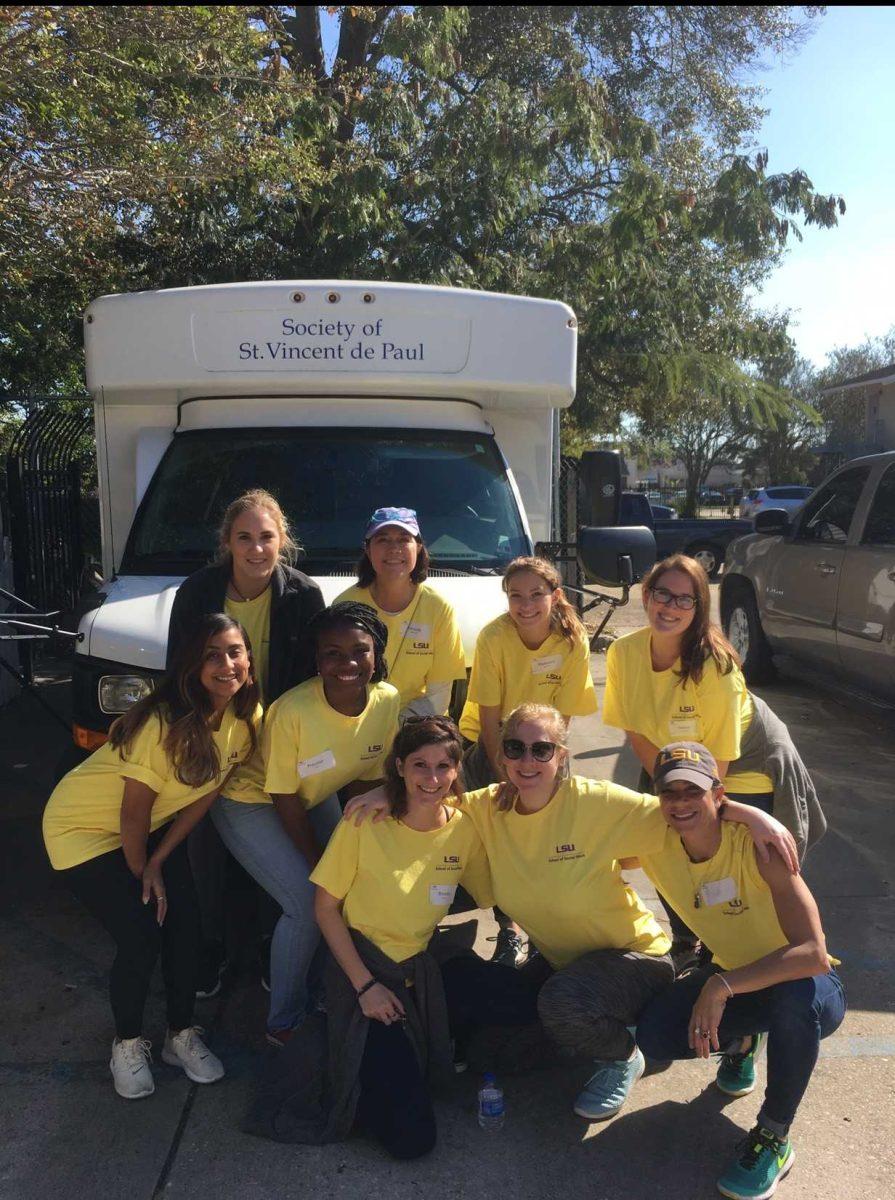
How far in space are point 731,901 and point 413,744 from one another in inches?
41.5

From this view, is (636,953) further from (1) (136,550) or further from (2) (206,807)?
(1) (136,550)

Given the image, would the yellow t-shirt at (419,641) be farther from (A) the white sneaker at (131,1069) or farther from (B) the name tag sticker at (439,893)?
(A) the white sneaker at (131,1069)

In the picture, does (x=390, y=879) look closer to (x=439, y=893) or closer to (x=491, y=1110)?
(x=439, y=893)

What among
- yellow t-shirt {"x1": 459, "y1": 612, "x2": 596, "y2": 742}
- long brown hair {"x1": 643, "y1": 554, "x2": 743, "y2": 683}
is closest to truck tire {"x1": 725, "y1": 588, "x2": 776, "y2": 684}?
yellow t-shirt {"x1": 459, "y1": 612, "x2": 596, "y2": 742}

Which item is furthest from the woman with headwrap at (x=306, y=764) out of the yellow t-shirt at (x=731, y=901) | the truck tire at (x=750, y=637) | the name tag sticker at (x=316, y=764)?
the truck tire at (x=750, y=637)

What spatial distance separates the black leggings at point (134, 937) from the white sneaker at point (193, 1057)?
0.14 ft

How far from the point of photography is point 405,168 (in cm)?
1105

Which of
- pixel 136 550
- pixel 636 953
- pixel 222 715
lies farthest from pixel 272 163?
pixel 636 953

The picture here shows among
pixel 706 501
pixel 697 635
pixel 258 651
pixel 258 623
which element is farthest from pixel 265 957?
pixel 706 501

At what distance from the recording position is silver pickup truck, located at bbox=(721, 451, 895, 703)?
21.5 ft

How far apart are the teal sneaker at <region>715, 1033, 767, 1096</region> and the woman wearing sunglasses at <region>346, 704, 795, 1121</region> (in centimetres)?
27

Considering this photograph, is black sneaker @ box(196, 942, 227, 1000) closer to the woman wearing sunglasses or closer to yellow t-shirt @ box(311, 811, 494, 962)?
yellow t-shirt @ box(311, 811, 494, 962)

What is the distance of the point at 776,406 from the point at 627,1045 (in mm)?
12534

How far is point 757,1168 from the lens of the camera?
2.79 metres
